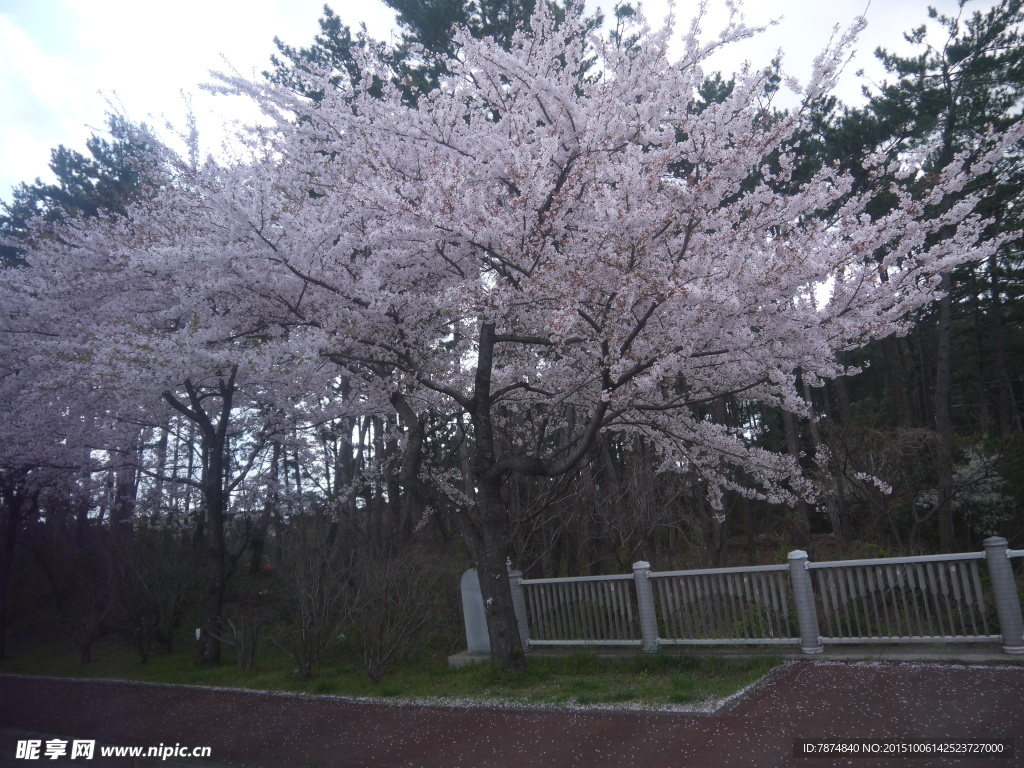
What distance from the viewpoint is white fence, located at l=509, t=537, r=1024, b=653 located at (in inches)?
249

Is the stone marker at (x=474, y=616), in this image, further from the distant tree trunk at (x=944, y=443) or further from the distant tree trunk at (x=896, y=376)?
the distant tree trunk at (x=896, y=376)

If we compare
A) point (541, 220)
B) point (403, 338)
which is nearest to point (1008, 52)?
point (541, 220)

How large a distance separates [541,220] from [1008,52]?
12.8 metres

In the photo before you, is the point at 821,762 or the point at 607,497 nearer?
the point at 821,762

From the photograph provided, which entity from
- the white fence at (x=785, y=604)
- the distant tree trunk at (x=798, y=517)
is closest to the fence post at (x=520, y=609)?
the white fence at (x=785, y=604)

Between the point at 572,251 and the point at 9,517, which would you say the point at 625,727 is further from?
the point at 9,517

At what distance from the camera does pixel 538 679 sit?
7.44 m

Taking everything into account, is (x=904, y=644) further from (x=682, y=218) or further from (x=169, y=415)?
(x=169, y=415)

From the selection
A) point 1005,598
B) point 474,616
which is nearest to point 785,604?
point 1005,598

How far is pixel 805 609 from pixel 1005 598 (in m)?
1.68

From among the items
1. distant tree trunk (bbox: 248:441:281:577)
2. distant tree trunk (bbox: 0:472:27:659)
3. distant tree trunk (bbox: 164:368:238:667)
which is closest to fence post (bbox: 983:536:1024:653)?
distant tree trunk (bbox: 164:368:238:667)

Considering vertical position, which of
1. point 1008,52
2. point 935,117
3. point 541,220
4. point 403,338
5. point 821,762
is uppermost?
point 1008,52

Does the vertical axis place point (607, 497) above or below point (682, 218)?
below

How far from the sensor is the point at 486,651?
8961mm
